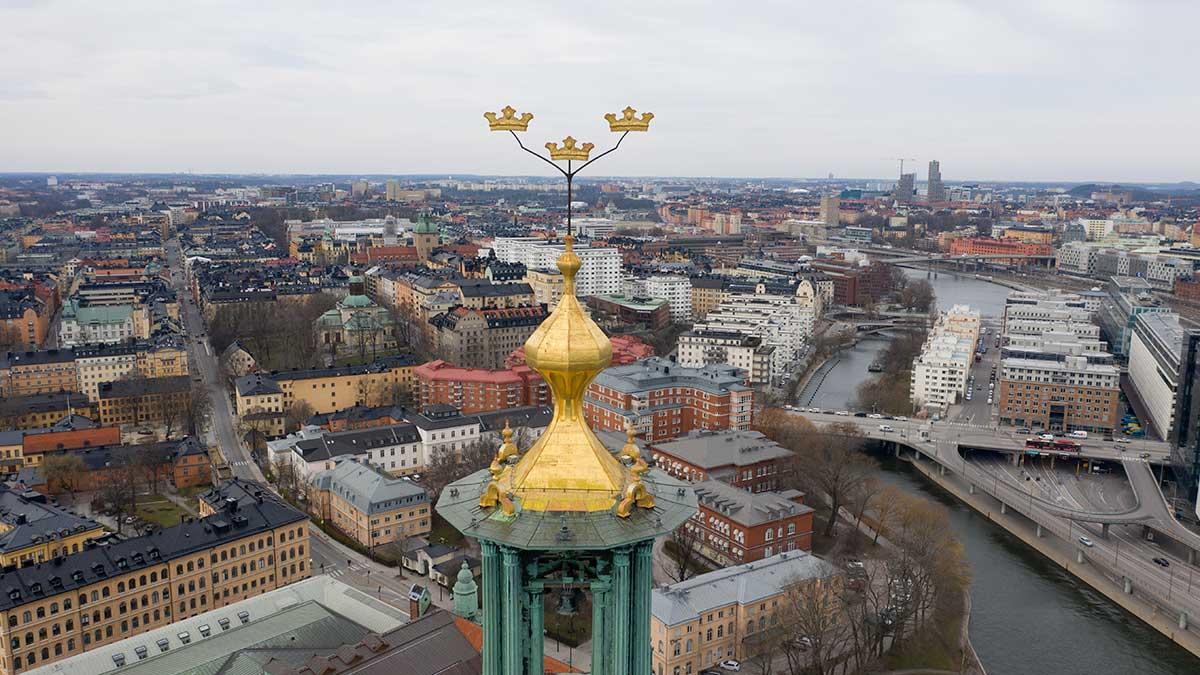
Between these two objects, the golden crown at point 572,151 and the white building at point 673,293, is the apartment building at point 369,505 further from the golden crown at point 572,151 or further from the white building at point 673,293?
the white building at point 673,293

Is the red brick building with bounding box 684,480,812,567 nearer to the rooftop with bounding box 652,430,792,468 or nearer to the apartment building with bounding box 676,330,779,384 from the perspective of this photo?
the rooftop with bounding box 652,430,792,468

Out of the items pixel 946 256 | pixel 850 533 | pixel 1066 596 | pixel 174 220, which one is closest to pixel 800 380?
pixel 850 533

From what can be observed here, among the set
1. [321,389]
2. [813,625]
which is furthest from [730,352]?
[813,625]

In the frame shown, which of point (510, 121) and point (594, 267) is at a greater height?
point (510, 121)

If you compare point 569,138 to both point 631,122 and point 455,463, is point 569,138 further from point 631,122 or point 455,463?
point 455,463

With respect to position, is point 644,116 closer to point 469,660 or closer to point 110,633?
point 469,660

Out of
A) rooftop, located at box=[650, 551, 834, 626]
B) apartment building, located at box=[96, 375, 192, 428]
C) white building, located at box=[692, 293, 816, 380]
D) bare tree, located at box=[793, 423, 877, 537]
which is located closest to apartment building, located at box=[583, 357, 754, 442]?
bare tree, located at box=[793, 423, 877, 537]
